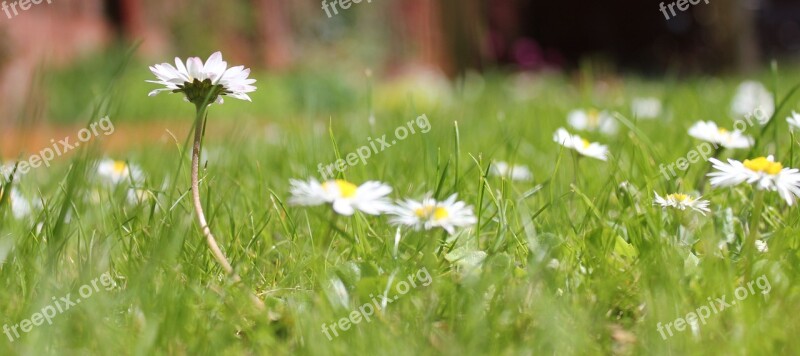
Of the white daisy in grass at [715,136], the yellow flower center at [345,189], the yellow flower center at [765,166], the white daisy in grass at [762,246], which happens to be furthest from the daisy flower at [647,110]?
the yellow flower center at [345,189]

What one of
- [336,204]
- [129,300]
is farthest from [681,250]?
[129,300]

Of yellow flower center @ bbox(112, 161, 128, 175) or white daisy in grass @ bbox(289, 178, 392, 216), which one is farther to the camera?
yellow flower center @ bbox(112, 161, 128, 175)

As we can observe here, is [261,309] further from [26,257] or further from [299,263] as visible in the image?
[26,257]

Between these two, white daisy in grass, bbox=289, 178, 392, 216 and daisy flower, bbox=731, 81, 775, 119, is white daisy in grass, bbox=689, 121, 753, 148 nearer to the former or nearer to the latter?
white daisy in grass, bbox=289, 178, 392, 216

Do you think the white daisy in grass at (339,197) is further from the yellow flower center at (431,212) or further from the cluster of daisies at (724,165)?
the cluster of daisies at (724,165)

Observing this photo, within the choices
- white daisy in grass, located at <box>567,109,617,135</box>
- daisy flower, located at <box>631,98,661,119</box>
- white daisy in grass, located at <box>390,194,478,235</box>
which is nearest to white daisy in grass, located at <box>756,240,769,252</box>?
white daisy in grass, located at <box>390,194,478,235</box>

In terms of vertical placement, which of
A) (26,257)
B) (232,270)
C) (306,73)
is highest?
(306,73)
